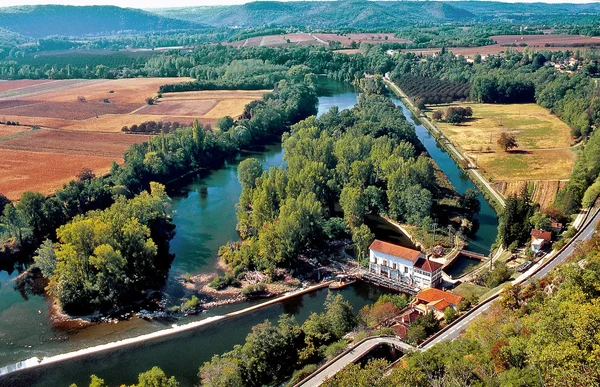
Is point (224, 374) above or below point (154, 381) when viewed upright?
below

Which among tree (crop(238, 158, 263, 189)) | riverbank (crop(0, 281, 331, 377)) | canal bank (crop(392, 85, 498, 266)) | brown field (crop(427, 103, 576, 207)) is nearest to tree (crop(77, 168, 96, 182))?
tree (crop(238, 158, 263, 189))

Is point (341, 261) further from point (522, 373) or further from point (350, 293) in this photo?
point (522, 373)

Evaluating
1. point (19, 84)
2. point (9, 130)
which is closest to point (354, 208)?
point (9, 130)

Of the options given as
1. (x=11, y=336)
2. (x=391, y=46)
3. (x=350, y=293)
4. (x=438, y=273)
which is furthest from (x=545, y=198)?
(x=391, y=46)

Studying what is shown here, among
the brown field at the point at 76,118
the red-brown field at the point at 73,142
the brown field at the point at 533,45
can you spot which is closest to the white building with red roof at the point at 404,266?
the brown field at the point at 76,118

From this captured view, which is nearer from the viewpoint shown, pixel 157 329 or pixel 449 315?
pixel 449 315

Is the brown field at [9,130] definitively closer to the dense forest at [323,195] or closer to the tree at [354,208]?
the dense forest at [323,195]

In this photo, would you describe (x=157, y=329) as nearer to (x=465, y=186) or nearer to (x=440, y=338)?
(x=440, y=338)
